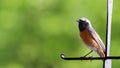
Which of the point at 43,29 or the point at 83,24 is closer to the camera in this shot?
the point at 83,24

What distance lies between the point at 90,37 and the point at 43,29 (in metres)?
3.79

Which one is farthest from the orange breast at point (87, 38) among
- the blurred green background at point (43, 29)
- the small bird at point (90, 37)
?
the blurred green background at point (43, 29)

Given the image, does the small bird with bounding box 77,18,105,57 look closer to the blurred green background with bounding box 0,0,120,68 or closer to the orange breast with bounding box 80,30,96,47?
the orange breast with bounding box 80,30,96,47

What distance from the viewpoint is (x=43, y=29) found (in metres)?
5.75

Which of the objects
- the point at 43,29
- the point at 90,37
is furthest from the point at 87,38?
the point at 43,29

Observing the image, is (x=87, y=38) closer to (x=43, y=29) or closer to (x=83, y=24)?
(x=83, y=24)

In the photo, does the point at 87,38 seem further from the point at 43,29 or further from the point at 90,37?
the point at 43,29

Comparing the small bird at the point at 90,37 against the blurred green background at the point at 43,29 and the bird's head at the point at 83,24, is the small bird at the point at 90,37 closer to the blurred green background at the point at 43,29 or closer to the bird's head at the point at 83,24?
the bird's head at the point at 83,24

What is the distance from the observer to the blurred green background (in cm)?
544

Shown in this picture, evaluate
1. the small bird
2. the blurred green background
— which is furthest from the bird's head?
the blurred green background

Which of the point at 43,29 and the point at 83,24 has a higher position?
the point at 83,24

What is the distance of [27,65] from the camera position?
219 inches

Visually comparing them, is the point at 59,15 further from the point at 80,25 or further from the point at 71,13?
the point at 80,25

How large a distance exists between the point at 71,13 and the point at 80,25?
12.0ft
